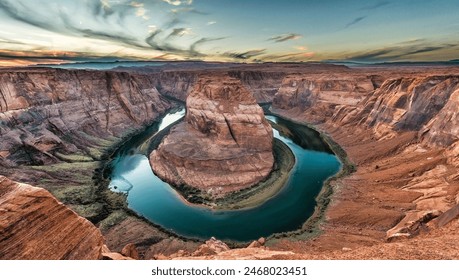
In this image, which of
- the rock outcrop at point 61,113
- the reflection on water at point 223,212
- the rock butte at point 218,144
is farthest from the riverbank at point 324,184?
the rock outcrop at point 61,113

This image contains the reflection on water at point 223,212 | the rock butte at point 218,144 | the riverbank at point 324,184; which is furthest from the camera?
the rock butte at point 218,144

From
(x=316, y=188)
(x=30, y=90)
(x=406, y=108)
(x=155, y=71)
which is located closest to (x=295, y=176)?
(x=316, y=188)

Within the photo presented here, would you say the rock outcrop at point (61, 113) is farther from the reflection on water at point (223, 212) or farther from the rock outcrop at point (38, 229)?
the rock outcrop at point (38, 229)

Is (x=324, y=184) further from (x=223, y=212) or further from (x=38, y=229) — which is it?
(x=38, y=229)

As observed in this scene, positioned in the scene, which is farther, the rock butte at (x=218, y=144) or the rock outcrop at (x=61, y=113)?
the rock outcrop at (x=61, y=113)

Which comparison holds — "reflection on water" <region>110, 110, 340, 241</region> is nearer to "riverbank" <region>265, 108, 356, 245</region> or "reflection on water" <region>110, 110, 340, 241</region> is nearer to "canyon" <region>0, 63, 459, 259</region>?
"riverbank" <region>265, 108, 356, 245</region>

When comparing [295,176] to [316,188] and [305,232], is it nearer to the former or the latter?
[316,188]
